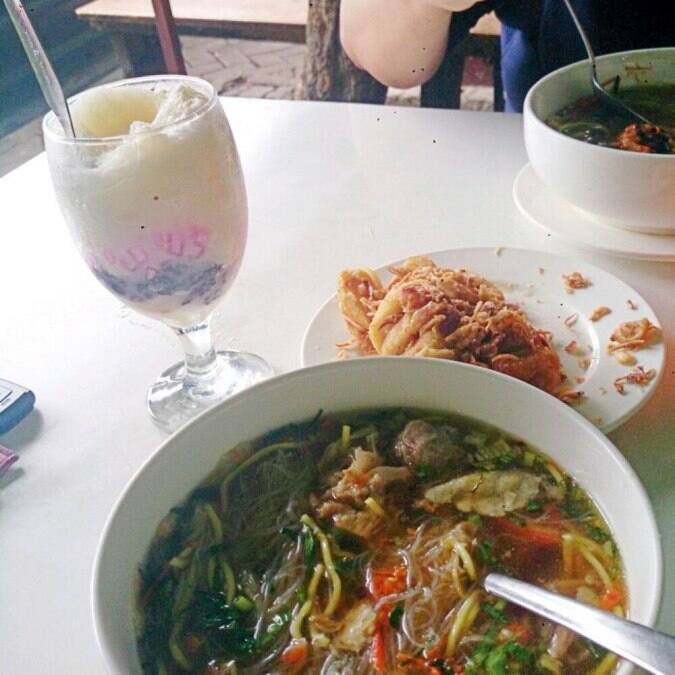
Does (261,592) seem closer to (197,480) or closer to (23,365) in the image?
(197,480)

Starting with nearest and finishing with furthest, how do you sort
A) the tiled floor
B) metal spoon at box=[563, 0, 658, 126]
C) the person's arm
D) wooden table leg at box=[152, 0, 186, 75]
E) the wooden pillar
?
metal spoon at box=[563, 0, 658, 126] < the person's arm < the wooden pillar < wooden table leg at box=[152, 0, 186, 75] < the tiled floor

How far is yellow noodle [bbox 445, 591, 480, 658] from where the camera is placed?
542mm

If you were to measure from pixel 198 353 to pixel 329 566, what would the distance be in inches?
14.2

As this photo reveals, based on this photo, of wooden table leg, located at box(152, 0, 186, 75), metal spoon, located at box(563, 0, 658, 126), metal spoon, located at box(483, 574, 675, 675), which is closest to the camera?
metal spoon, located at box(483, 574, 675, 675)

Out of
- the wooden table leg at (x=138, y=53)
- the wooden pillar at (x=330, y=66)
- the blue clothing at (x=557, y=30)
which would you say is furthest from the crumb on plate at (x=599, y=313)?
the wooden table leg at (x=138, y=53)

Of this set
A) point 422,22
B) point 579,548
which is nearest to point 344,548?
point 579,548

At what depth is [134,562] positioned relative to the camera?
1.86ft

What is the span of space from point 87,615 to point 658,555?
0.47 metres

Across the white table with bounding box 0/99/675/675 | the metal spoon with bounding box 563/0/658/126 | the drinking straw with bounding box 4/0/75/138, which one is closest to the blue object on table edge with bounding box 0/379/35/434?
the white table with bounding box 0/99/675/675

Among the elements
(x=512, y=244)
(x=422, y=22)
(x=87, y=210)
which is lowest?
(x=512, y=244)

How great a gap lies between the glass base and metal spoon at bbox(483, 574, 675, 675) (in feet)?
1.26

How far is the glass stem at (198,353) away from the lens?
2.87 feet

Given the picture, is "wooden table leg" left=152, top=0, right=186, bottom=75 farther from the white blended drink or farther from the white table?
the white blended drink

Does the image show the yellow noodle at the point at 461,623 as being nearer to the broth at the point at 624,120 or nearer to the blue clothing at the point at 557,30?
the broth at the point at 624,120
